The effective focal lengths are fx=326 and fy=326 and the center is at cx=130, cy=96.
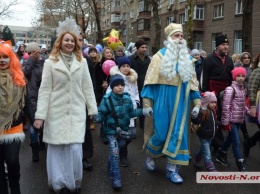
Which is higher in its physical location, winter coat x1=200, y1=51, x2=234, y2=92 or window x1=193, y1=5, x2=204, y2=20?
window x1=193, y1=5, x2=204, y2=20

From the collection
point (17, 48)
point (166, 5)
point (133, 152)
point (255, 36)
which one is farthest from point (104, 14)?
point (133, 152)

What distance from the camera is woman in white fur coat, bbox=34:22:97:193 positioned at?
12.0 ft

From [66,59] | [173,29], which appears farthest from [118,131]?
[173,29]

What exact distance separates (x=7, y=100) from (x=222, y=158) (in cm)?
351

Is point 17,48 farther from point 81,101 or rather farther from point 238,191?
point 238,191

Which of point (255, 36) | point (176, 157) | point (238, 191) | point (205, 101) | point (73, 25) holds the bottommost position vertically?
point (238, 191)

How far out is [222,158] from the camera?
5.30m

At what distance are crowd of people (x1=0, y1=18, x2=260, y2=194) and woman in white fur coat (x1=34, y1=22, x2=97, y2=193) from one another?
11mm

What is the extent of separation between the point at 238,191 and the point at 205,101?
134 cm

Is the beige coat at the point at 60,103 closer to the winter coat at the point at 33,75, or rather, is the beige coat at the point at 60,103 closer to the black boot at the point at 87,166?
the black boot at the point at 87,166

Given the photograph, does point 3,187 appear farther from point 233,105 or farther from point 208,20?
point 208,20

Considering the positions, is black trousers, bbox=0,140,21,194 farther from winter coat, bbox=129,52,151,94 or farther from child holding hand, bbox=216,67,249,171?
winter coat, bbox=129,52,151,94

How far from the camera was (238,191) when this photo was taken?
4242mm

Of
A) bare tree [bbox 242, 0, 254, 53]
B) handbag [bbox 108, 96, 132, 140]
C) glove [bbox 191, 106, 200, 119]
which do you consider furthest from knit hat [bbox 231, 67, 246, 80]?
bare tree [bbox 242, 0, 254, 53]
